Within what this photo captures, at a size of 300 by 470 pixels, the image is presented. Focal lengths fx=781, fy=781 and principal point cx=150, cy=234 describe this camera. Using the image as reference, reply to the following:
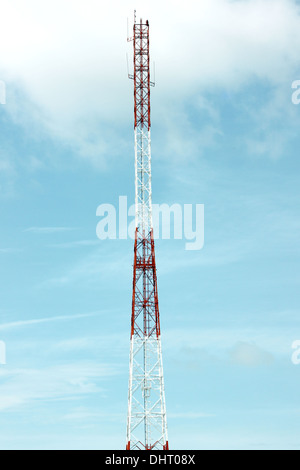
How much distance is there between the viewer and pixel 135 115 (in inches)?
5079

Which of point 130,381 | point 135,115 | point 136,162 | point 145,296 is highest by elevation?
point 135,115

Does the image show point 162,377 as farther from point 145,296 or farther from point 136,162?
point 136,162

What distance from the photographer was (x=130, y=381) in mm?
119188

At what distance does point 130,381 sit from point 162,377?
4967 millimetres
